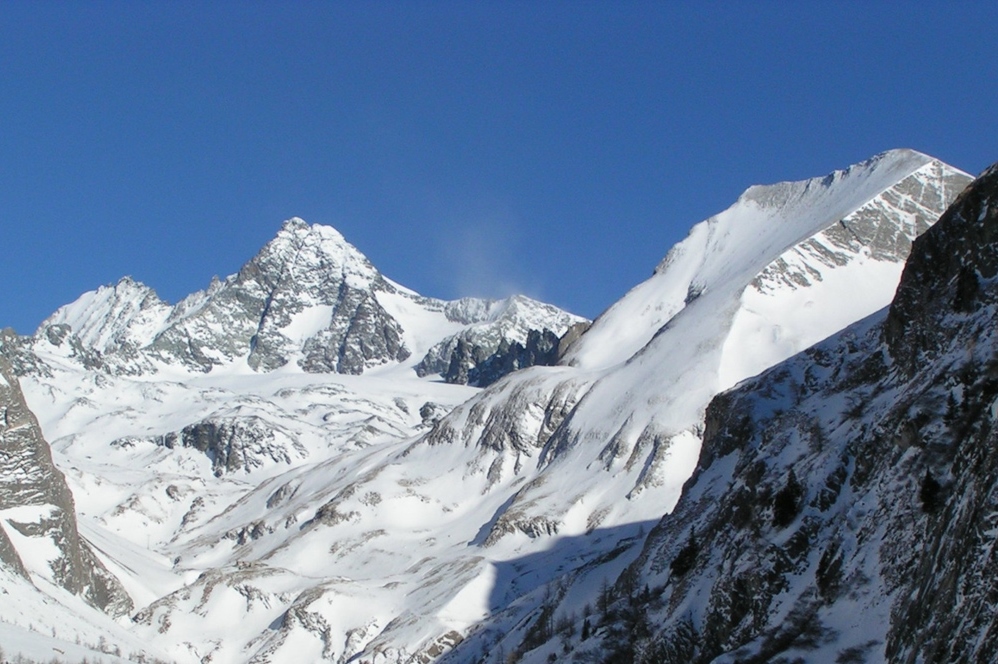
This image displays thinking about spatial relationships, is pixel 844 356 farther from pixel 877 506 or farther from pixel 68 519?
pixel 68 519

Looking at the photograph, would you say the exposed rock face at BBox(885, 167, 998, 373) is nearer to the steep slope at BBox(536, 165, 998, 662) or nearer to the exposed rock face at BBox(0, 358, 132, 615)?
the steep slope at BBox(536, 165, 998, 662)

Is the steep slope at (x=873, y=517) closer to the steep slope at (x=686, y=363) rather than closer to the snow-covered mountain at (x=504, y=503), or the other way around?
the snow-covered mountain at (x=504, y=503)

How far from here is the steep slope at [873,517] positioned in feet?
104

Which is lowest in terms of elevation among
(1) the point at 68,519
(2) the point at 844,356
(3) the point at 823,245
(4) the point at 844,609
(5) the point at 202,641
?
(4) the point at 844,609

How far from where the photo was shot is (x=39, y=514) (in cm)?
12375

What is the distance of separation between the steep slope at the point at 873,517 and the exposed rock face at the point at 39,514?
75129 mm

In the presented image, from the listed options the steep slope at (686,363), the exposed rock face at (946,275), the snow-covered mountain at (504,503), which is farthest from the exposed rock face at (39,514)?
the exposed rock face at (946,275)

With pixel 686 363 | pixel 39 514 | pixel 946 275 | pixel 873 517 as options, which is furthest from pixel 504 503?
pixel 873 517

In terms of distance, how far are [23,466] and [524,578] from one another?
5432cm

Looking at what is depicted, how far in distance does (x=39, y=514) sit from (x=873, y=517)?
103 metres

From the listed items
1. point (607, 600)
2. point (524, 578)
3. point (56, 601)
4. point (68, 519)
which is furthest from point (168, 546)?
point (607, 600)

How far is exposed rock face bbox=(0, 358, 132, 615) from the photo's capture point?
398 feet

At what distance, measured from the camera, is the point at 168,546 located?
182250mm

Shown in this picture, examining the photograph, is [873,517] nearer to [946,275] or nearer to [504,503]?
[946,275]
